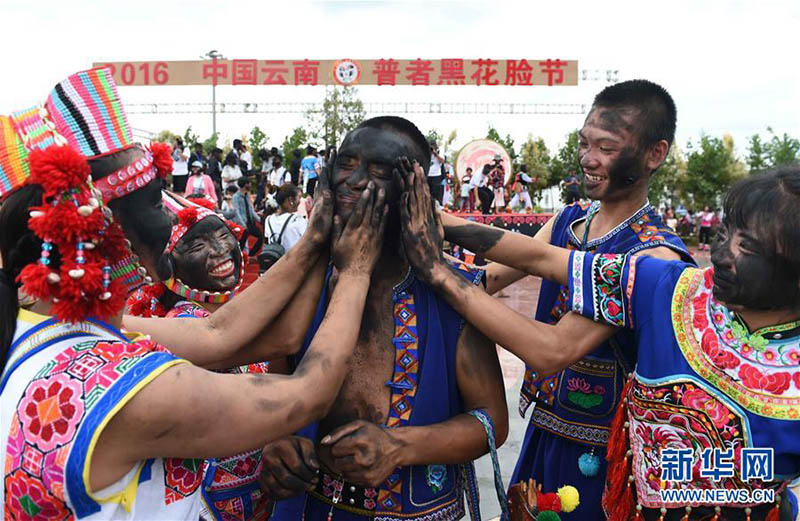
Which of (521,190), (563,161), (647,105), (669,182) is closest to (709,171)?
(669,182)

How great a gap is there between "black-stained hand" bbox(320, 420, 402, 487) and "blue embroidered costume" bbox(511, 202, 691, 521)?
35.8 inches

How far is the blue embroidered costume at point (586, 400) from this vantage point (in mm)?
2428

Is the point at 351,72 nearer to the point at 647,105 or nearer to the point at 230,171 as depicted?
the point at 230,171

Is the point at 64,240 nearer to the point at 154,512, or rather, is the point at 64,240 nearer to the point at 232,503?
the point at 154,512

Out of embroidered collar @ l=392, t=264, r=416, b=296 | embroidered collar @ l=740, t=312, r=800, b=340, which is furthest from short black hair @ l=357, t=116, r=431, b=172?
embroidered collar @ l=740, t=312, r=800, b=340

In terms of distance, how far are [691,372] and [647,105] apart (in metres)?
1.15

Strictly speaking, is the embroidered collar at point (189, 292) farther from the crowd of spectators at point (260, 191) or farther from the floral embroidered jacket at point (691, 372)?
the floral embroidered jacket at point (691, 372)

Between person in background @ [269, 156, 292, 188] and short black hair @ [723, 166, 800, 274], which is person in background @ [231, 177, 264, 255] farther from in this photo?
short black hair @ [723, 166, 800, 274]

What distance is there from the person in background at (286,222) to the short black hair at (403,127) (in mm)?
6431

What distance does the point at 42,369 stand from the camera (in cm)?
142

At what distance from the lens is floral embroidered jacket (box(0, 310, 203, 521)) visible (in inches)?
52.9

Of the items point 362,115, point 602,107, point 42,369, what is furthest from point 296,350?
point 362,115

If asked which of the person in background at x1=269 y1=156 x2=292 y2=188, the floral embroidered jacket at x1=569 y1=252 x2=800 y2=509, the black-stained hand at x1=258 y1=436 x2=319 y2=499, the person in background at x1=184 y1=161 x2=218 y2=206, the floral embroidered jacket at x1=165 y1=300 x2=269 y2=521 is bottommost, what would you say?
the floral embroidered jacket at x1=165 y1=300 x2=269 y2=521

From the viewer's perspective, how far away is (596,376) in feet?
8.04
